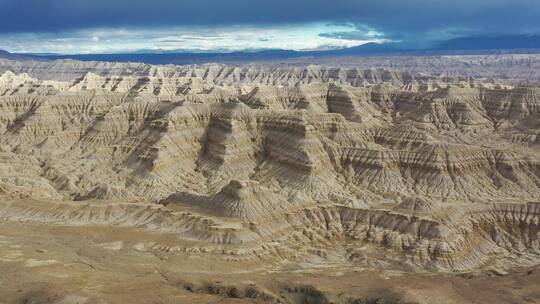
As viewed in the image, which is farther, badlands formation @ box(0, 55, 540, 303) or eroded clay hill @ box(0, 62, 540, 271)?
eroded clay hill @ box(0, 62, 540, 271)

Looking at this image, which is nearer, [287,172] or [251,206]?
[251,206]

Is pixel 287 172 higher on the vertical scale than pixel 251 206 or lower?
lower

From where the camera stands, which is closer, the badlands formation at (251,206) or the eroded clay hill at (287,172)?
the badlands formation at (251,206)
